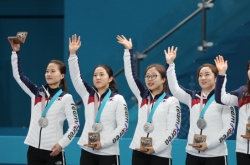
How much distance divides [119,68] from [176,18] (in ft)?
3.46

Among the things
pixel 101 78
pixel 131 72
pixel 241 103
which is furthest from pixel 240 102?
pixel 101 78

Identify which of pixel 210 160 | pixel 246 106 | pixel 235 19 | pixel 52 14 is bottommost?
pixel 210 160

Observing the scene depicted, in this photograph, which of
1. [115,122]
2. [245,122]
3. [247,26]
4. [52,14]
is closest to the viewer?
[245,122]

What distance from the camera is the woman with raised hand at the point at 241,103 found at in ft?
20.1

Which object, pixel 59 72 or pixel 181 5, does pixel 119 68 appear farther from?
pixel 59 72

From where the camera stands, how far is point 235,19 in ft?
29.7

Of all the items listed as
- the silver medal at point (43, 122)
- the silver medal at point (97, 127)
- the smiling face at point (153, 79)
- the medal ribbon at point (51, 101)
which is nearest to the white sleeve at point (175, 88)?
the smiling face at point (153, 79)

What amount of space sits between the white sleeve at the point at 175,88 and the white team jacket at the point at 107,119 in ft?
1.68

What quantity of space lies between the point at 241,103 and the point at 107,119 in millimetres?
1315

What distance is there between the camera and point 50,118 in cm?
680

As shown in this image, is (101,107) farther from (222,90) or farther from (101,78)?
(222,90)

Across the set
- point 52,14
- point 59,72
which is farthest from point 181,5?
point 52,14

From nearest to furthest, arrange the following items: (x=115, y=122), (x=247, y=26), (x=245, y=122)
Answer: (x=245, y=122) → (x=115, y=122) → (x=247, y=26)

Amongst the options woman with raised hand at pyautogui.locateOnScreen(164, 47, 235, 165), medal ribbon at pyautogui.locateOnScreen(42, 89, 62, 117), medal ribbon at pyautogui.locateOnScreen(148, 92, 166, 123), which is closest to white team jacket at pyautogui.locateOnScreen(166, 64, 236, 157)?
woman with raised hand at pyautogui.locateOnScreen(164, 47, 235, 165)
